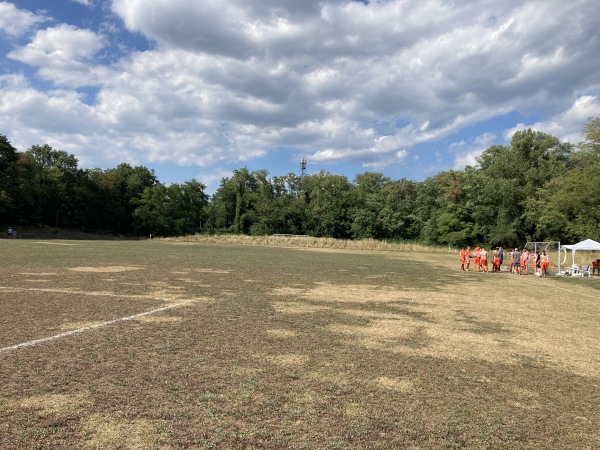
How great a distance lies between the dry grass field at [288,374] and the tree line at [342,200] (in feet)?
132

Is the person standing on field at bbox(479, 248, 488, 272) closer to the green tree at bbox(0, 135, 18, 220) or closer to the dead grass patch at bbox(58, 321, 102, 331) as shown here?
the dead grass patch at bbox(58, 321, 102, 331)

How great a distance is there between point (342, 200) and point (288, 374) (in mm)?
77527

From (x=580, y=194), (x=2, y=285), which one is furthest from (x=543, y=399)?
(x=580, y=194)

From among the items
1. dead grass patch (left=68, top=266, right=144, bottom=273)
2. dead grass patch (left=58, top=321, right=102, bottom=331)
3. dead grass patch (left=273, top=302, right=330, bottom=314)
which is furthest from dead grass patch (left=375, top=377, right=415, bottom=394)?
dead grass patch (left=68, top=266, right=144, bottom=273)

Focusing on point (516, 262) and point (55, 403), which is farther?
point (516, 262)

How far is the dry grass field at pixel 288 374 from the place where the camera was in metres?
3.60

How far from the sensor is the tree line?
53562 millimetres

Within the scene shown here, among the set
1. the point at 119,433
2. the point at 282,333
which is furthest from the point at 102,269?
the point at 119,433

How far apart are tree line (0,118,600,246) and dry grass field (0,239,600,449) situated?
132 feet

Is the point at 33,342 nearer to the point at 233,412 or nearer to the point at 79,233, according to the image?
the point at 233,412

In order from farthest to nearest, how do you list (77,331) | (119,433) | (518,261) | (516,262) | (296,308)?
(518,261) < (516,262) < (296,308) < (77,331) < (119,433)

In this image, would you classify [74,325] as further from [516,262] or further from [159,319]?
[516,262]

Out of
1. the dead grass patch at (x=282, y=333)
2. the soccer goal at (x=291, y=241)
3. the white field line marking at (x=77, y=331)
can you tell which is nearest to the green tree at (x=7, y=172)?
the soccer goal at (x=291, y=241)

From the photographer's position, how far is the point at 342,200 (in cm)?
8188
